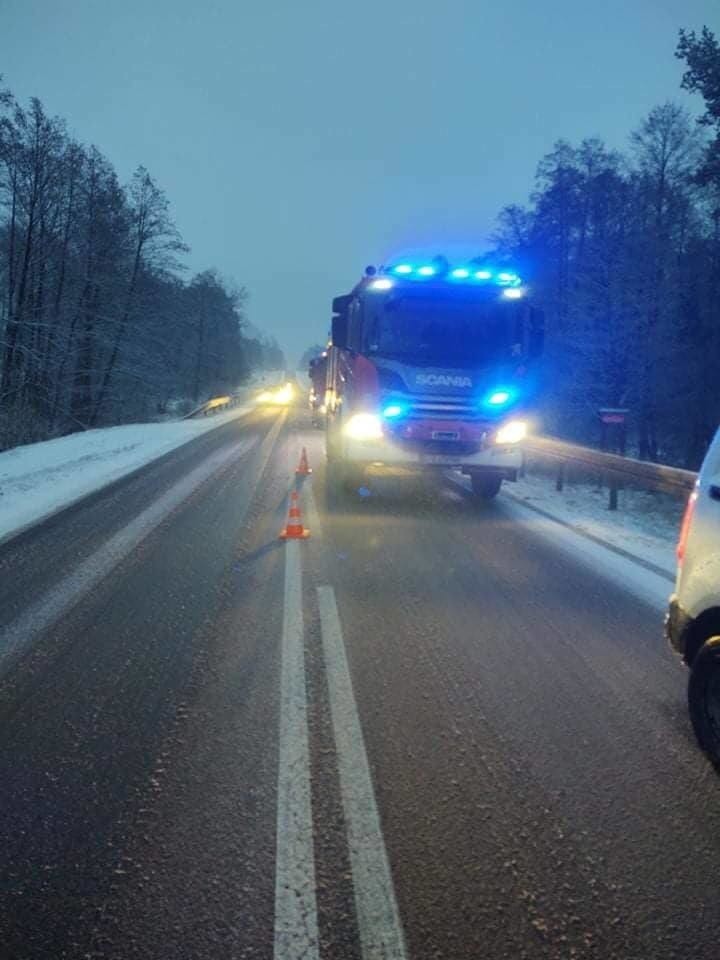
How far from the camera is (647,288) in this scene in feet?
87.6

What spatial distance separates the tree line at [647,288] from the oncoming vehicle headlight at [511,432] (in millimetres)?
16694

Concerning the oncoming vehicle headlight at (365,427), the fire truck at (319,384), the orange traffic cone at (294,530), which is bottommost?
the orange traffic cone at (294,530)

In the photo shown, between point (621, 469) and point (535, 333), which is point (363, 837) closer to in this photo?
point (535, 333)

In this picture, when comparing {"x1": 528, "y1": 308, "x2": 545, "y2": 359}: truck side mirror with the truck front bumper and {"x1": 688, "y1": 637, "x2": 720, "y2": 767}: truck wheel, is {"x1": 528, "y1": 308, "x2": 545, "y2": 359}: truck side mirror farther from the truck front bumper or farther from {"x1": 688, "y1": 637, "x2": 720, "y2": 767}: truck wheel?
{"x1": 688, "y1": 637, "x2": 720, "y2": 767}: truck wheel

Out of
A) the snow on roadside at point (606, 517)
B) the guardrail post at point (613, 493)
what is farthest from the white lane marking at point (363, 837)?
the guardrail post at point (613, 493)

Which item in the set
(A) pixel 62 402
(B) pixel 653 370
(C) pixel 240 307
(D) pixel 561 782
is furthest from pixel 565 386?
(C) pixel 240 307

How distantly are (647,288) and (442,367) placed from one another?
795 inches

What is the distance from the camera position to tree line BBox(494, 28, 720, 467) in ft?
87.9

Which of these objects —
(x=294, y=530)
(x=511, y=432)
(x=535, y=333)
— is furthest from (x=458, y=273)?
(x=294, y=530)

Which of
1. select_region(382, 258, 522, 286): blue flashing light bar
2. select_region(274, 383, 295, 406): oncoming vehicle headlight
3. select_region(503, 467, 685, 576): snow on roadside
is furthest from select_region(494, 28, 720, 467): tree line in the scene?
select_region(274, 383, 295, 406): oncoming vehicle headlight

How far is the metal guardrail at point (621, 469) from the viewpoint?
9195mm

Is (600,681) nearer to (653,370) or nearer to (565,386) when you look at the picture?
(653,370)

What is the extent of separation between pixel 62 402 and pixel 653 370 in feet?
89.9

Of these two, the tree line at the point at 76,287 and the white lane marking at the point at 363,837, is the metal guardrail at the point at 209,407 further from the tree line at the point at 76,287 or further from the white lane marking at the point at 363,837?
the white lane marking at the point at 363,837
